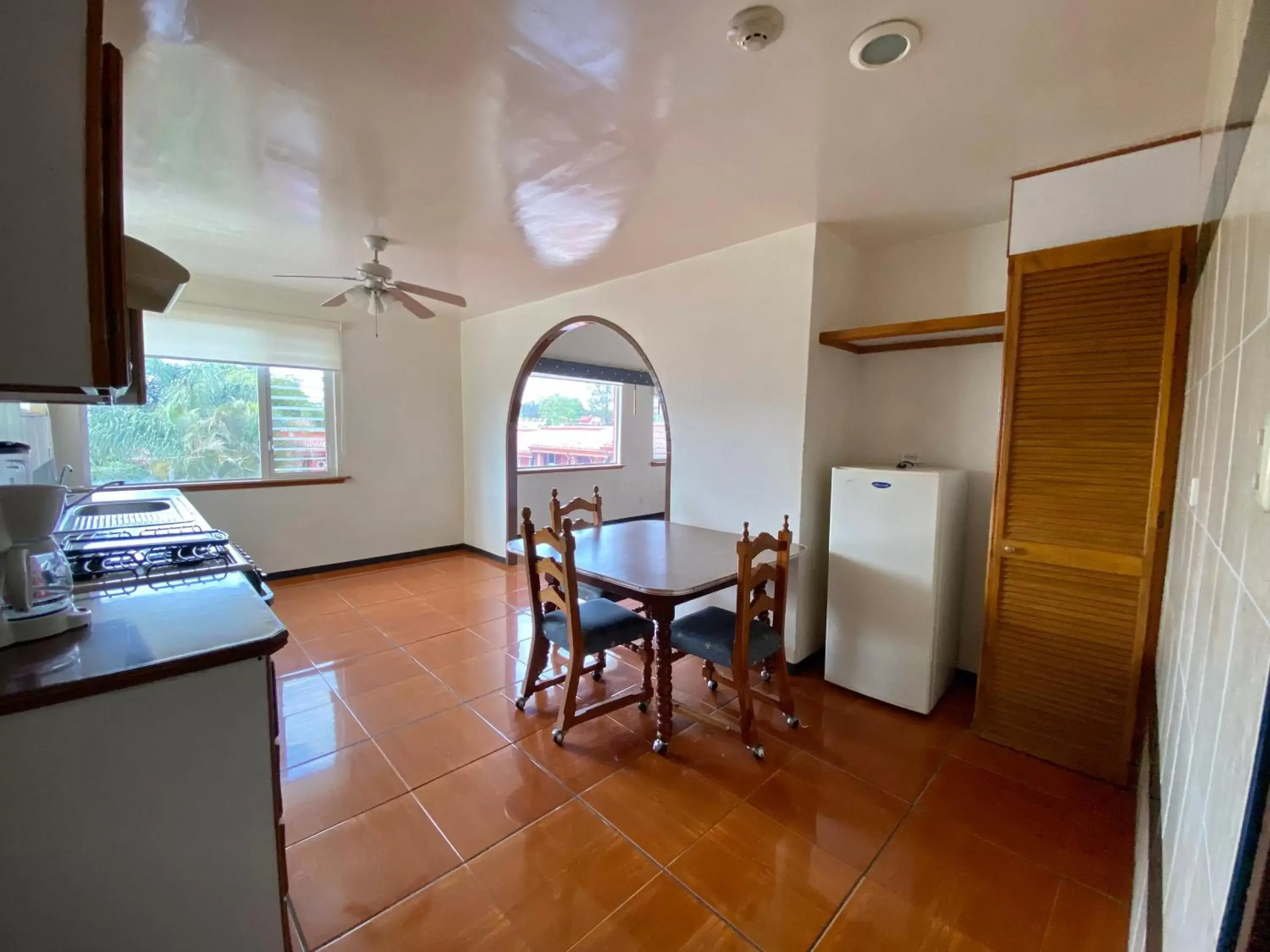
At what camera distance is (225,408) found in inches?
154

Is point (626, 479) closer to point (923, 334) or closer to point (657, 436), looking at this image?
point (657, 436)

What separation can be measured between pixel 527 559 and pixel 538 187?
162 centimetres

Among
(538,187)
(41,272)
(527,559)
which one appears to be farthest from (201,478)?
(41,272)

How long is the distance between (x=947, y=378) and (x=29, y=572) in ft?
11.0

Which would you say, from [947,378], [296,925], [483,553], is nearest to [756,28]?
[947,378]

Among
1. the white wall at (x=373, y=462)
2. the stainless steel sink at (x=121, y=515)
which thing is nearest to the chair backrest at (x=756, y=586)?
the stainless steel sink at (x=121, y=515)

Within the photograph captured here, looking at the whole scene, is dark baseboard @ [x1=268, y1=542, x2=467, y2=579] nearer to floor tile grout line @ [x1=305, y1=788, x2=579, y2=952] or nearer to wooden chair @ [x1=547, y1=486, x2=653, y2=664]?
wooden chair @ [x1=547, y1=486, x2=653, y2=664]

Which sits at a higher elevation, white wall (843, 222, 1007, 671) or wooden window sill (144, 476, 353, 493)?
white wall (843, 222, 1007, 671)

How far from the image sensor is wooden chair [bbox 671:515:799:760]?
204 centimetres

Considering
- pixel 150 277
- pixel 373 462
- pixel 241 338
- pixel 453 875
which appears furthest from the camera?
pixel 373 462

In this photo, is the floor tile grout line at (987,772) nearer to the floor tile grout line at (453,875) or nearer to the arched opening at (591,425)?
the floor tile grout line at (453,875)

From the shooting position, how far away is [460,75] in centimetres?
153

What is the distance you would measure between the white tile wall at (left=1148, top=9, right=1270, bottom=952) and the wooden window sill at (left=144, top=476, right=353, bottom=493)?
4918mm

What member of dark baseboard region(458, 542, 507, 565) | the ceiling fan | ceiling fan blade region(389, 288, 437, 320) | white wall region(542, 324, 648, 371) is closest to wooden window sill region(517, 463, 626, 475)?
dark baseboard region(458, 542, 507, 565)
